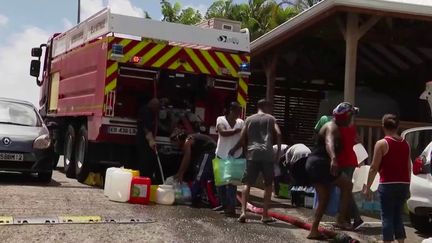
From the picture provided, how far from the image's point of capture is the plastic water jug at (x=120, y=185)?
8812 millimetres

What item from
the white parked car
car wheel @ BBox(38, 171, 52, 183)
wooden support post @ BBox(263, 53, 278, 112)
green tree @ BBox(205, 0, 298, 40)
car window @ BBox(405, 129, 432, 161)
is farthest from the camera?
green tree @ BBox(205, 0, 298, 40)

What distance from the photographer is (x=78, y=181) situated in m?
11.2

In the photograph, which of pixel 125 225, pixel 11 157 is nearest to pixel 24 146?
pixel 11 157

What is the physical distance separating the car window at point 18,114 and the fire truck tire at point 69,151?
80cm

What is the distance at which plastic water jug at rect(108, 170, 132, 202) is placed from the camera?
881 centimetres

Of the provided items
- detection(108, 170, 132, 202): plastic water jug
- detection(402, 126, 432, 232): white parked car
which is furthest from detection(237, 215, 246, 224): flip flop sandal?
detection(402, 126, 432, 232): white parked car

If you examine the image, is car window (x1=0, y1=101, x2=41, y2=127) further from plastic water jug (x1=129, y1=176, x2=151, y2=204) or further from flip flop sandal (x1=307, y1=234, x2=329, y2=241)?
flip flop sandal (x1=307, y1=234, x2=329, y2=241)

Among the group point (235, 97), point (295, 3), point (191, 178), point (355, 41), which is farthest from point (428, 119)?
point (295, 3)

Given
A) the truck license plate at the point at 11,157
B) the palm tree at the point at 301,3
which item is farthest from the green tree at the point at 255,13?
the truck license plate at the point at 11,157

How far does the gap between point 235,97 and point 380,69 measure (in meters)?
9.65

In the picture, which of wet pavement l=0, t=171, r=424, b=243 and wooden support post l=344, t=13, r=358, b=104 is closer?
wet pavement l=0, t=171, r=424, b=243

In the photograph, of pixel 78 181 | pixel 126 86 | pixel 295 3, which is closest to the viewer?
pixel 126 86

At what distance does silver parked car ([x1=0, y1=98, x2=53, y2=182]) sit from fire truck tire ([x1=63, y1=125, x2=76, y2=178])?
84 cm

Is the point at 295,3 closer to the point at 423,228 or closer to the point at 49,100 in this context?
the point at 49,100
